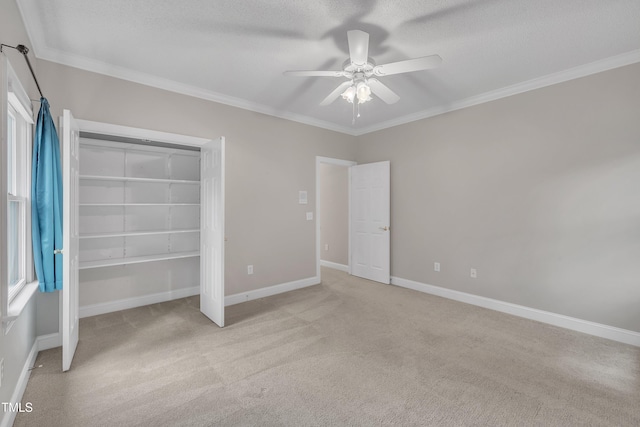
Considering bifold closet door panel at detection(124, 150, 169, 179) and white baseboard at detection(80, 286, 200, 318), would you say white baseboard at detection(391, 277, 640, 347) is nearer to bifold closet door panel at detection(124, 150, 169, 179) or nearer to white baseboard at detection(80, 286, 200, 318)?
white baseboard at detection(80, 286, 200, 318)

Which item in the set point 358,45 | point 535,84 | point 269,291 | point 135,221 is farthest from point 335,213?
point 358,45

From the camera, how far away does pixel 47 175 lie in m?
2.39

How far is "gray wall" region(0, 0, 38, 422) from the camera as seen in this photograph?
1.68 metres

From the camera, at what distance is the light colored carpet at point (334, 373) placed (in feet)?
6.08

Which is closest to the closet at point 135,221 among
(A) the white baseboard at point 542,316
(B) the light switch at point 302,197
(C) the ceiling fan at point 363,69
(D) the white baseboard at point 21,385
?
(D) the white baseboard at point 21,385

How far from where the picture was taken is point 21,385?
2.00 metres

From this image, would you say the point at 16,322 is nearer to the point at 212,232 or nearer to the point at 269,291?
the point at 212,232

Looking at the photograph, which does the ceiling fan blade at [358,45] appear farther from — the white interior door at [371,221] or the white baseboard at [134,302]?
the white baseboard at [134,302]

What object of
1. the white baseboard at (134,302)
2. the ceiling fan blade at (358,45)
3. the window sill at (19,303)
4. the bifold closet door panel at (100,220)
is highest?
the ceiling fan blade at (358,45)

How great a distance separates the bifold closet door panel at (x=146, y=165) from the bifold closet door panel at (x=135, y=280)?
1159 millimetres

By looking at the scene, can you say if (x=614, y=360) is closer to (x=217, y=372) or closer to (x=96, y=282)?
(x=217, y=372)

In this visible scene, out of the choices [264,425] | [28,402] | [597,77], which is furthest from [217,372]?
[597,77]

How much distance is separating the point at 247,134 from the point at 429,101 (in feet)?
8.23

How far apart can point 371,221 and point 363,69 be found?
296cm
